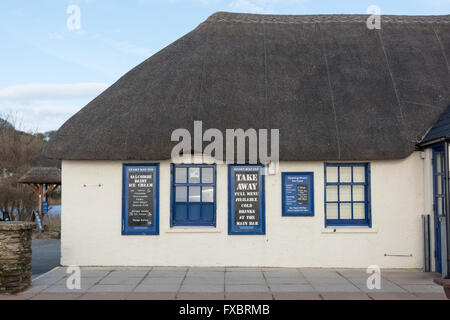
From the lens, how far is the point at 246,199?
9.55 meters

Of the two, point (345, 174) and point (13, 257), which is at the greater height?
point (345, 174)

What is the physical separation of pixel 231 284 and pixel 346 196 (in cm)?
345

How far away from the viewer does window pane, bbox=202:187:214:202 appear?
9.70m

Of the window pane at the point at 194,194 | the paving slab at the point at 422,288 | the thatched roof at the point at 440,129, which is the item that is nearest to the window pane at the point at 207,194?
the window pane at the point at 194,194

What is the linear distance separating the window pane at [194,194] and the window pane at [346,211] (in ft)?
10.6

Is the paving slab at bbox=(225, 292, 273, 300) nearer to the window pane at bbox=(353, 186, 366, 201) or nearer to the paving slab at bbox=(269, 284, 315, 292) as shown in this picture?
the paving slab at bbox=(269, 284, 315, 292)

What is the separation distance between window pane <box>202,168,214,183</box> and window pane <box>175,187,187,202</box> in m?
0.50

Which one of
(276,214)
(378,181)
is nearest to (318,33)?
(378,181)

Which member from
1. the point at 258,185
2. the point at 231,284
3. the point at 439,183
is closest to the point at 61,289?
the point at 231,284

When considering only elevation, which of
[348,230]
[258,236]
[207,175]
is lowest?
[258,236]

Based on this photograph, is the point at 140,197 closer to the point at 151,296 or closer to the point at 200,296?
the point at 151,296

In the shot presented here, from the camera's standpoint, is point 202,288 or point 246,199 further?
point 246,199
